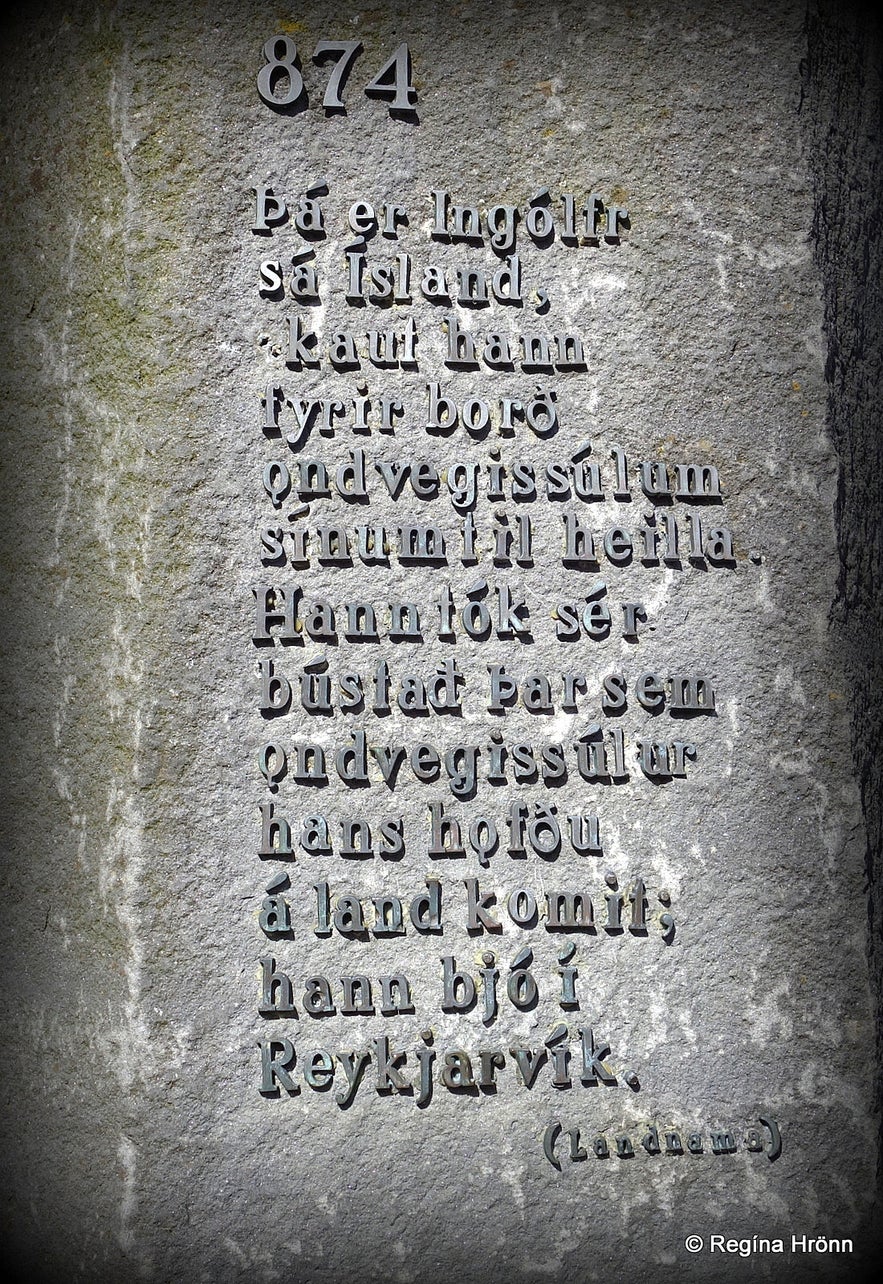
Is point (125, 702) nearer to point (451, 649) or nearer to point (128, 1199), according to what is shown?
point (451, 649)

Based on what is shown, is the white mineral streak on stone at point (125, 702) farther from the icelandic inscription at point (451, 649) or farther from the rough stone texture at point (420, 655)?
the icelandic inscription at point (451, 649)

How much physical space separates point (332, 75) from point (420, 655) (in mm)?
1465

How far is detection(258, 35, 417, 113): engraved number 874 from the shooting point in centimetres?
288

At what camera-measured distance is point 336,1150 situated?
106 inches

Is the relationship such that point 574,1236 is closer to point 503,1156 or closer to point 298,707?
point 503,1156

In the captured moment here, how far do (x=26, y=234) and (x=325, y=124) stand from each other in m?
0.81

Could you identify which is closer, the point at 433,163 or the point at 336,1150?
the point at 336,1150

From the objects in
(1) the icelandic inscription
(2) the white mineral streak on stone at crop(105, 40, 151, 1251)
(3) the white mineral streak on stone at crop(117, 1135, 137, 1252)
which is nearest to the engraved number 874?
(1) the icelandic inscription

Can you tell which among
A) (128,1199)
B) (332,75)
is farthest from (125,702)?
(332,75)

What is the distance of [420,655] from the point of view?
2801 millimetres

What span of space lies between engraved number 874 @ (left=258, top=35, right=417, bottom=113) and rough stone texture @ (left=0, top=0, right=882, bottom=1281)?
0.13ft

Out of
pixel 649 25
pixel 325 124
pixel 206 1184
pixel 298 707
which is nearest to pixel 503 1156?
pixel 206 1184

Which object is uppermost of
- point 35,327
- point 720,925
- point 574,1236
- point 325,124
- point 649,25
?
point 649,25

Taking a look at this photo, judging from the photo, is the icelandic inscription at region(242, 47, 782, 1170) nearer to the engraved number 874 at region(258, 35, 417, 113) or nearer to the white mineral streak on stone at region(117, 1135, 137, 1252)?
the engraved number 874 at region(258, 35, 417, 113)
